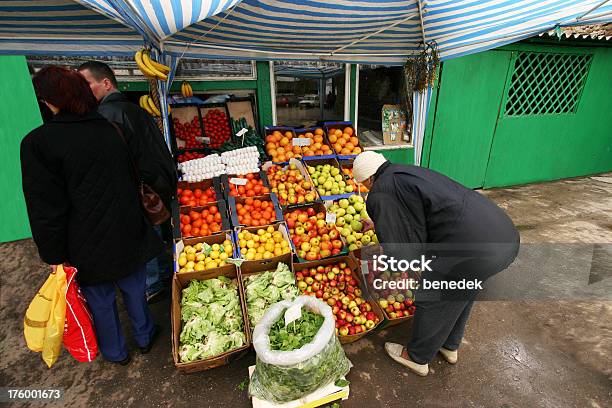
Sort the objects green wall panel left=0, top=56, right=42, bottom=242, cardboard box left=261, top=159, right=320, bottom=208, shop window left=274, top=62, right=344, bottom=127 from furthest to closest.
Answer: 1. shop window left=274, top=62, right=344, bottom=127
2. green wall panel left=0, top=56, right=42, bottom=242
3. cardboard box left=261, top=159, right=320, bottom=208

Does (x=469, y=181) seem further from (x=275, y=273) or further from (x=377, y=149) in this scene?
(x=275, y=273)

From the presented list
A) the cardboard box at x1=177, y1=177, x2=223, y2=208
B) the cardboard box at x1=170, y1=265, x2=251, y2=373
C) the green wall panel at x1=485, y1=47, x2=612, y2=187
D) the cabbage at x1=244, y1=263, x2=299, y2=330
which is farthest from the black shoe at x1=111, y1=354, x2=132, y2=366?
the green wall panel at x1=485, y1=47, x2=612, y2=187

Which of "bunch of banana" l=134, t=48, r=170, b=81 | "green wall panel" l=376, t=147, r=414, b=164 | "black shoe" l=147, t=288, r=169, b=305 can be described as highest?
"bunch of banana" l=134, t=48, r=170, b=81

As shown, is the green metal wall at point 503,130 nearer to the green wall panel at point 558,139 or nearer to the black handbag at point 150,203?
the green wall panel at point 558,139

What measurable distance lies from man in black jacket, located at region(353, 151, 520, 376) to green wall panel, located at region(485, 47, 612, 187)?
546 cm

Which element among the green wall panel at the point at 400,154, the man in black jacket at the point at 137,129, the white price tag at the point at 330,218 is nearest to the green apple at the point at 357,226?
the white price tag at the point at 330,218

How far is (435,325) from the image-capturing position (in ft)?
8.07

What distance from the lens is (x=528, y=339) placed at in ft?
10.2

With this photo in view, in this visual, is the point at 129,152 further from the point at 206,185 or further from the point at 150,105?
the point at 206,185

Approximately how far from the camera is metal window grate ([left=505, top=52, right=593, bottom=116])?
6.48 meters

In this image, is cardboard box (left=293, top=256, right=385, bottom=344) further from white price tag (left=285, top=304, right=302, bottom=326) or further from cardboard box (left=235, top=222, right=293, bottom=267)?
white price tag (left=285, top=304, right=302, bottom=326)

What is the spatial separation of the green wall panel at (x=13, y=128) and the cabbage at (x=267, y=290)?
408cm

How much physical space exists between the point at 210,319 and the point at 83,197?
1.36m

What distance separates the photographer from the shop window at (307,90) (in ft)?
17.9
